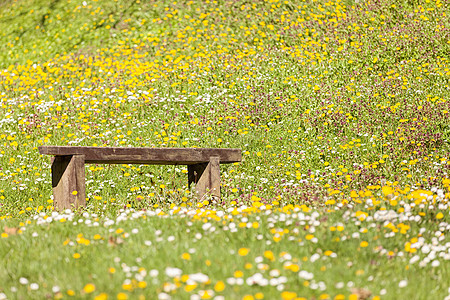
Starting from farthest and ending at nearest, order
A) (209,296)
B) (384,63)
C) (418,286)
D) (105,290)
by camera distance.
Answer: (384,63) → (418,286) → (105,290) → (209,296)

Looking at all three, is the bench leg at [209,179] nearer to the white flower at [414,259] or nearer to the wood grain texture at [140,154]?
the wood grain texture at [140,154]

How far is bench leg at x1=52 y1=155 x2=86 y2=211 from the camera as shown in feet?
20.1

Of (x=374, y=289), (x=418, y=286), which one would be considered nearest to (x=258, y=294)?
(x=374, y=289)

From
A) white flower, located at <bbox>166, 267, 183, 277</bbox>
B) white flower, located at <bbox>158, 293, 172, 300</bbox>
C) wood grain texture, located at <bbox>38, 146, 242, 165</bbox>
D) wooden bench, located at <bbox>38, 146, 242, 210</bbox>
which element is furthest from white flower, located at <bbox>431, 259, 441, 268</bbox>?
wood grain texture, located at <bbox>38, 146, 242, 165</bbox>

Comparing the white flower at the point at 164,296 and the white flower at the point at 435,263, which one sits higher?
the white flower at the point at 164,296

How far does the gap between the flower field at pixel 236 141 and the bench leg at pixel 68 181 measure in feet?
0.99

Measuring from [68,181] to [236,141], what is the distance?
3.56 meters

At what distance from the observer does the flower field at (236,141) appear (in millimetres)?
3465

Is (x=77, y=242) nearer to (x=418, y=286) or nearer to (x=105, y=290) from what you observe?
(x=105, y=290)

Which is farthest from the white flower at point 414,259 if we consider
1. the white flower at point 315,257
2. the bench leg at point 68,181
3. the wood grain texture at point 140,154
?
the bench leg at point 68,181

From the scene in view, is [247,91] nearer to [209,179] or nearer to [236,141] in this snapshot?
[236,141]

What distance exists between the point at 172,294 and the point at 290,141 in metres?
6.26

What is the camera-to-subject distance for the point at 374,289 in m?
3.28

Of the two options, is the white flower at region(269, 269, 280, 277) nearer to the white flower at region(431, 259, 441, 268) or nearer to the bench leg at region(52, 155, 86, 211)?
the white flower at region(431, 259, 441, 268)
